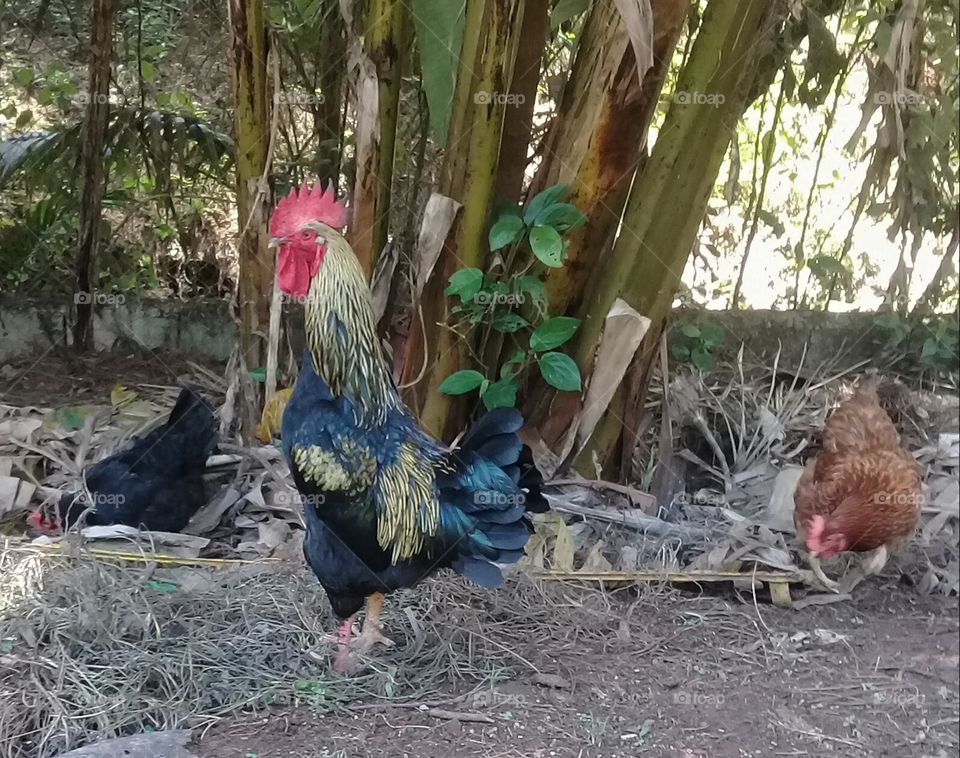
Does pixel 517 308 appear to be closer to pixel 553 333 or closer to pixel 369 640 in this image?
pixel 553 333

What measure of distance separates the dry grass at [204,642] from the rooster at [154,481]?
0.13 meters

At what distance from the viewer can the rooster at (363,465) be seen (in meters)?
1.03

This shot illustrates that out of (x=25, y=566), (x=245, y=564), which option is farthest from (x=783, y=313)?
(x=25, y=566)

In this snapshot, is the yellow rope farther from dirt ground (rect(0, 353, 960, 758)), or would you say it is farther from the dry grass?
dirt ground (rect(0, 353, 960, 758))

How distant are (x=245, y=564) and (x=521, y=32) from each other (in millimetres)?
933

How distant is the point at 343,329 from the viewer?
1.04 meters

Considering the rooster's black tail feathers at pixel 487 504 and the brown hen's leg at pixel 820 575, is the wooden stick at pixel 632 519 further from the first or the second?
the rooster's black tail feathers at pixel 487 504

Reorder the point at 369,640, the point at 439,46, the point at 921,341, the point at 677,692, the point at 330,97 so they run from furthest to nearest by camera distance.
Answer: the point at 330,97
the point at 439,46
the point at 369,640
the point at 677,692
the point at 921,341

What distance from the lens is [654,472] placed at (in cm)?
153

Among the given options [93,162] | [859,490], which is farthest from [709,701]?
[93,162]

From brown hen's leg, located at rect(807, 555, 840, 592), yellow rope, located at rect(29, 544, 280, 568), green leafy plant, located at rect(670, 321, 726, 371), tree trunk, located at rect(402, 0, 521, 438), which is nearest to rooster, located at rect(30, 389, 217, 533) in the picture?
yellow rope, located at rect(29, 544, 280, 568)

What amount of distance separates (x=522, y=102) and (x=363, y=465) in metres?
0.67

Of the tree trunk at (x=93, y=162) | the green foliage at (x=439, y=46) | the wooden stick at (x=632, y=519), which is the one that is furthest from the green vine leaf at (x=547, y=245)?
the tree trunk at (x=93, y=162)

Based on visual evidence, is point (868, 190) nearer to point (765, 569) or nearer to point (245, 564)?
point (765, 569)
